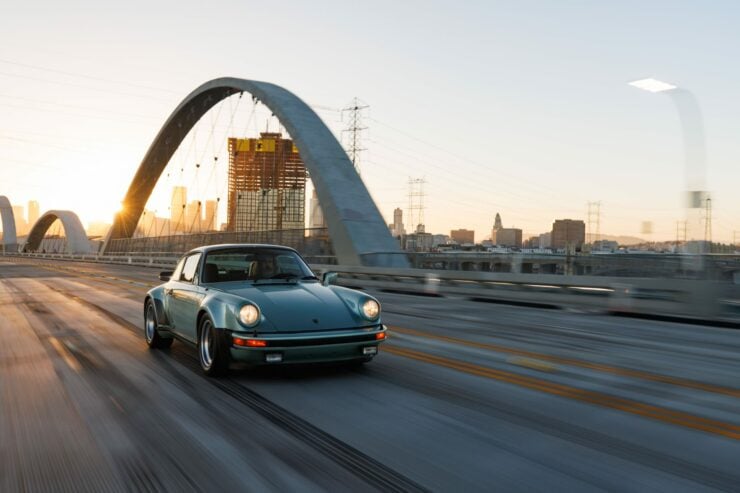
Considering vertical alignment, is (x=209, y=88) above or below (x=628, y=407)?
above

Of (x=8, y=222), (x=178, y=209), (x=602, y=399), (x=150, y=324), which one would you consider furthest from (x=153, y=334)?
(x=8, y=222)

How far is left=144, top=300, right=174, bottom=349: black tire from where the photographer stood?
8414mm

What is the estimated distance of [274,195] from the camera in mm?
39188

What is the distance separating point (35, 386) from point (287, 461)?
11.5 feet

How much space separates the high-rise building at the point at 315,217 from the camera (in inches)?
1223

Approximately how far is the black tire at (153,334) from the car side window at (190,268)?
0.80 metres

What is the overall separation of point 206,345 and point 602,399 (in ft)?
12.2

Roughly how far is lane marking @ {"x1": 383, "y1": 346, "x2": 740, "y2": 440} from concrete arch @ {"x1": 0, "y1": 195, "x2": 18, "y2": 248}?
5911 inches

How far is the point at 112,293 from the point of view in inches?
769

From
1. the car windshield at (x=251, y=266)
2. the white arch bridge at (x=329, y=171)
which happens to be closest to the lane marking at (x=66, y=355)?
the car windshield at (x=251, y=266)

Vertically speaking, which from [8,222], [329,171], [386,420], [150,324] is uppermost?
[8,222]

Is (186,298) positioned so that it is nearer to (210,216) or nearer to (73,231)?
(210,216)

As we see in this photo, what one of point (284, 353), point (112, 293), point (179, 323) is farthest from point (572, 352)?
point (112, 293)

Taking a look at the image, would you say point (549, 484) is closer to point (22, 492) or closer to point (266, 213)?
point (22, 492)
